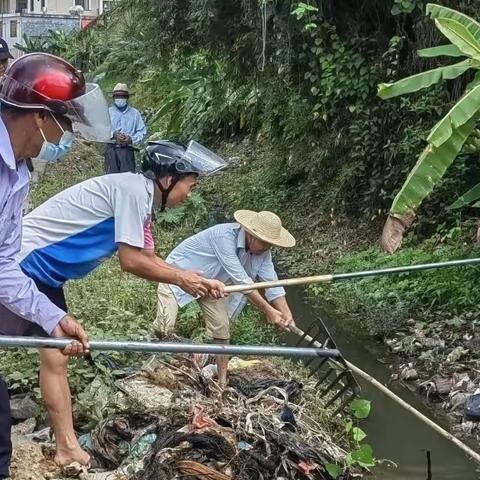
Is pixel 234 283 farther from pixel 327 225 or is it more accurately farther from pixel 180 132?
pixel 180 132

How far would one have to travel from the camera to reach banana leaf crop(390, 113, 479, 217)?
238 inches

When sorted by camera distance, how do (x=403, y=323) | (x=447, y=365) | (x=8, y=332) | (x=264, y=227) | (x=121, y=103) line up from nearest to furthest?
(x=8, y=332), (x=264, y=227), (x=447, y=365), (x=403, y=323), (x=121, y=103)

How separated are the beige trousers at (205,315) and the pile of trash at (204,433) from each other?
35 centimetres

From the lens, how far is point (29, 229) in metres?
4.09

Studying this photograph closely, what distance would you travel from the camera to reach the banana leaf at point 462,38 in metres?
6.27

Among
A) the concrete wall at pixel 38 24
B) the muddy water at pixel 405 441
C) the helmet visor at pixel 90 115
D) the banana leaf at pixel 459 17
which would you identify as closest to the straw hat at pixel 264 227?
the muddy water at pixel 405 441

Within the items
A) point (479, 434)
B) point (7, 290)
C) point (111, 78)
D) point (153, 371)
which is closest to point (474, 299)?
point (479, 434)

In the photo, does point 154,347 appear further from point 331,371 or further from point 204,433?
point 331,371

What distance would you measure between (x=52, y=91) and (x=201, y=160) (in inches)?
51.2

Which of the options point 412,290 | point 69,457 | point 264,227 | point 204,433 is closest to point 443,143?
point 264,227

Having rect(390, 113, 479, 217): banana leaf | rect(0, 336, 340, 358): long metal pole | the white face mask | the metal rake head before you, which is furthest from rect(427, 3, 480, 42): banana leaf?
the white face mask

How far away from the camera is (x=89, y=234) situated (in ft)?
13.4

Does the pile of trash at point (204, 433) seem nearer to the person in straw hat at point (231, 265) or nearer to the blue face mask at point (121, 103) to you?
the person in straw hat at point (231, 265)

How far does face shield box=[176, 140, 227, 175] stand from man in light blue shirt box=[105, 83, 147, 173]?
6.42 m
